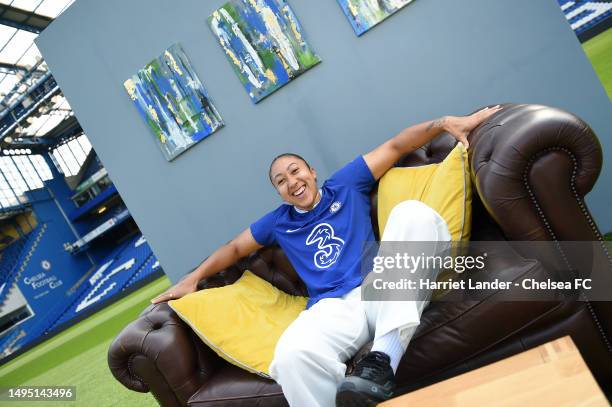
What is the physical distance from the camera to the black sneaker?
3.47 ft

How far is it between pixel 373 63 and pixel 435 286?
1.48 meters

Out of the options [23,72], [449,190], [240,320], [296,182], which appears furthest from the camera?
[23,72]

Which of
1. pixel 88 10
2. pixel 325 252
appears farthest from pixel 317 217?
pixel 88 10

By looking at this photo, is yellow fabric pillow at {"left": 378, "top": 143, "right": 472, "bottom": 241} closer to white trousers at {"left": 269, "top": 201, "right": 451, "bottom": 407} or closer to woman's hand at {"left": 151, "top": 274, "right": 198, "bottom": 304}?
white trousers at {"left": 269, "top": 201, "right": 451, "bottom": 407}

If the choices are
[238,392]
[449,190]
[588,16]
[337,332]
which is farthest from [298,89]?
→ [588,16]

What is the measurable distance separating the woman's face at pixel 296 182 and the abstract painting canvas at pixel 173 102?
3.21 ft

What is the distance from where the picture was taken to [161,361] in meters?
1.64

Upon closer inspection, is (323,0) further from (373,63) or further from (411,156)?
(411,156)

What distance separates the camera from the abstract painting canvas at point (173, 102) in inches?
107

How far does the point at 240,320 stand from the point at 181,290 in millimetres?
392

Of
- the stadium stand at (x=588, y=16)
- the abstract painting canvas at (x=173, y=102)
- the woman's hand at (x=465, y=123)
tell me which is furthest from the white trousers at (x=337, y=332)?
the stadium stand at (x=588, y=16)

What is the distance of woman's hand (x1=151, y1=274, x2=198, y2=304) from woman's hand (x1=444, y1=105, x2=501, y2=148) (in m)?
1.34

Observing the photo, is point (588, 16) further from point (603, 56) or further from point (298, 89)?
point (298, 89)

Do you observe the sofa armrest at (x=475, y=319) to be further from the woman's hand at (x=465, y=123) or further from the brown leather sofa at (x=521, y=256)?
the woman's hand at (x=465, y=123)
